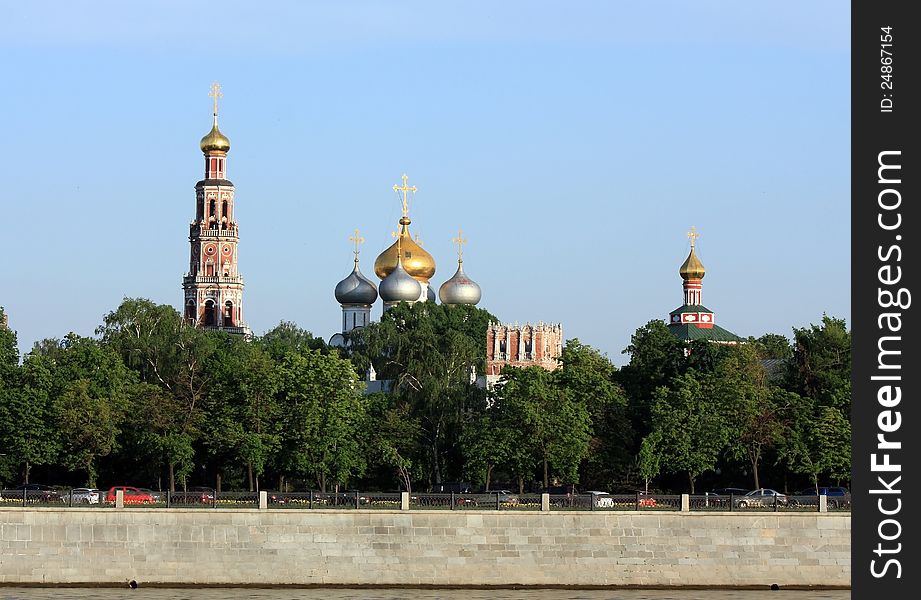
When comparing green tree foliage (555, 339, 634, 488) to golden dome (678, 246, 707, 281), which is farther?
golden dome (678, 246, 707, 281)

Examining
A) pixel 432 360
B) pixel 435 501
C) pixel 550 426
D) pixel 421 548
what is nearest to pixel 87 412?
pixel 550 426

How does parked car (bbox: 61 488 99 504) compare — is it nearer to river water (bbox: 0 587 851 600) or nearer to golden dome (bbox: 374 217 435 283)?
river water (bbox: 0 587 851 600)

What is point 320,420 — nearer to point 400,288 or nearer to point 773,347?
point 773,347

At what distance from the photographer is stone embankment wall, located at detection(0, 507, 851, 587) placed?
5328cm

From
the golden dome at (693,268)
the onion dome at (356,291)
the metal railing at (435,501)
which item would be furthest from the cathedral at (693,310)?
the metal railing at (435,501)

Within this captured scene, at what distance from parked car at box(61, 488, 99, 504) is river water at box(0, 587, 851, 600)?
10.5ft

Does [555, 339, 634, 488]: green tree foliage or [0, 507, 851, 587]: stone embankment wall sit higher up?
[555, 339, 634, 488]: green tree foliage

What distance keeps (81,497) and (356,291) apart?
65803 millimetres

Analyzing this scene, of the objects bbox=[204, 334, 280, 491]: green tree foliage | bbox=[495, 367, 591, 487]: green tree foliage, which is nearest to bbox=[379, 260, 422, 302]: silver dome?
bbox=[204, 334, 280, 491]: green tree foliage

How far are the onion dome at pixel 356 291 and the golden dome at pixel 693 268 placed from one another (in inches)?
1125
